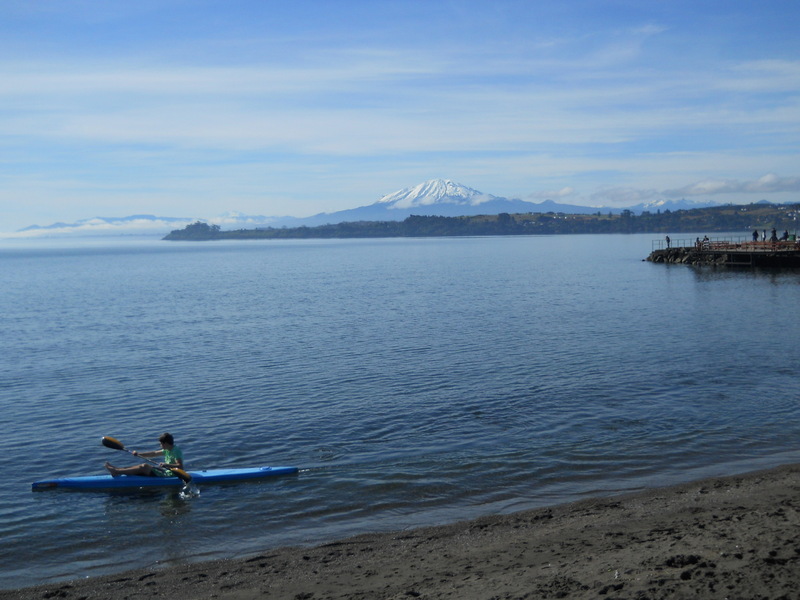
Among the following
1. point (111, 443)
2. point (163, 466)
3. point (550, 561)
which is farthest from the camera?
point (111, 443)

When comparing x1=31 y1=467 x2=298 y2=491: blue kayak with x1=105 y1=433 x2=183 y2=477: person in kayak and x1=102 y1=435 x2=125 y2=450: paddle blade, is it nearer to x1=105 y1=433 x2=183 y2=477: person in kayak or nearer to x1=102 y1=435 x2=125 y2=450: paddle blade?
x1=105 y1=433 x2=183 y2=477: person in kayak

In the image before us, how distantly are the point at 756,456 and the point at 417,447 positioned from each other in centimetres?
963

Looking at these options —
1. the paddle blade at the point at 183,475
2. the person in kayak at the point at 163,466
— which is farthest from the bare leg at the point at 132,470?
the paddle blade at the point at 183,475

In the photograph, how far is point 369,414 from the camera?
2527cm

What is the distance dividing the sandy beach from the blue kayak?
4557 millimetres

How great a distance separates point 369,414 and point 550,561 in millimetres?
13362

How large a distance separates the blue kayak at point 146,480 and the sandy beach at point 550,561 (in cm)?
456

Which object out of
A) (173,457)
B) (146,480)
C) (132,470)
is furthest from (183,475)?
(132,470)

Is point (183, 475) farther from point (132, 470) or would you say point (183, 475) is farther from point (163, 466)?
point (132, 470)

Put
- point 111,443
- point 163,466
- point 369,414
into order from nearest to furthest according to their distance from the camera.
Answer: point 163,466
point 111,443
point 369,414

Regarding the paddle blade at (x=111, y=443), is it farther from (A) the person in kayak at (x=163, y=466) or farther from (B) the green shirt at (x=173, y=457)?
(B) the green shirt at (x=173, y=457)

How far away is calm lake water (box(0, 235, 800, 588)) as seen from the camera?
1681 cm

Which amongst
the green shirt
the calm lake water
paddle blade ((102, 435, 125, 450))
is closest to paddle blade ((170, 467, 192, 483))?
the green shirt

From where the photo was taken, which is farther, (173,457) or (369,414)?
(369,414)
